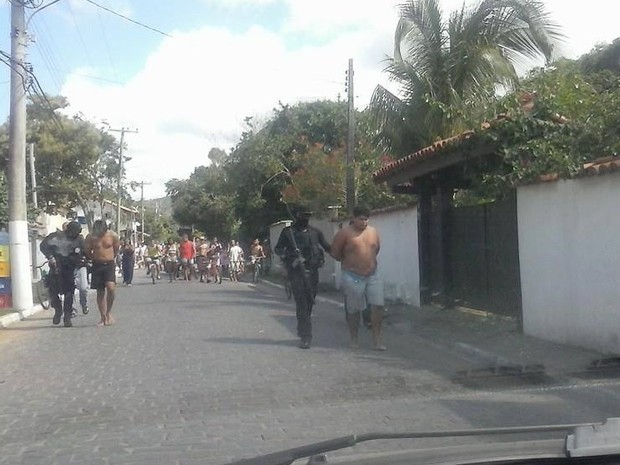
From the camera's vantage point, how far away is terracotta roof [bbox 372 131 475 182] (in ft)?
47.6

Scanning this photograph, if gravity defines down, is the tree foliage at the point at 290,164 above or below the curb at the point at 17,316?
above

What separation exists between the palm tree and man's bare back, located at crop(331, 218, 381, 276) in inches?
268

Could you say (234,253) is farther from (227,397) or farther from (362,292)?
(227,397)

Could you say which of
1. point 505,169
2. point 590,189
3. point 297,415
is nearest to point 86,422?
point 297,415

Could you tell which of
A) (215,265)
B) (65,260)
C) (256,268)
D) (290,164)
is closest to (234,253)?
(215,265)

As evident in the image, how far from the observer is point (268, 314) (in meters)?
17.1

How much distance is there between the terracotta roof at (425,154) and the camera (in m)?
14.5

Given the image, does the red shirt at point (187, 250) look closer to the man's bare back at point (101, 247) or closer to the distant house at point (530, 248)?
the distant house at point (530, 248)

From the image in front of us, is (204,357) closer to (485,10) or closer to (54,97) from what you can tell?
(485,10)

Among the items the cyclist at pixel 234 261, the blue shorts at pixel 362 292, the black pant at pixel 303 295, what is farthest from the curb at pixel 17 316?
the cyclist at pixel 234 261

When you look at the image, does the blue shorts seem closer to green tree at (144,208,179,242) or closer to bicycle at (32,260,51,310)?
bicycle at (32,260,51,310)

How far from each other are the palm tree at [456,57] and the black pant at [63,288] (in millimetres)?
7442

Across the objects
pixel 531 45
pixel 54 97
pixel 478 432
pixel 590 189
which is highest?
pixel 54 97

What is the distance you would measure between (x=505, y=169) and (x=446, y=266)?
278 cm
